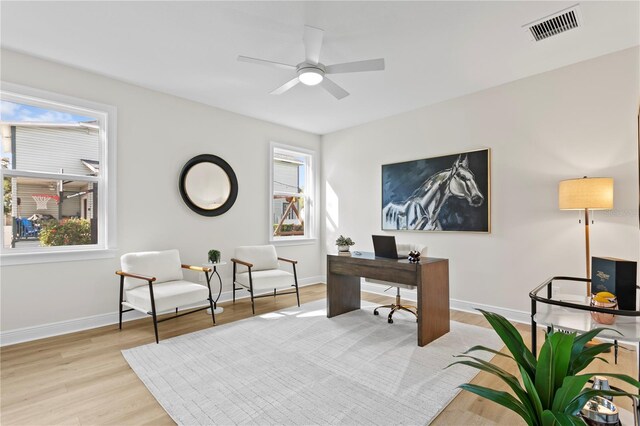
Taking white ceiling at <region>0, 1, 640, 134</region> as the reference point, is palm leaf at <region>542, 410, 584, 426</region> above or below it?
below

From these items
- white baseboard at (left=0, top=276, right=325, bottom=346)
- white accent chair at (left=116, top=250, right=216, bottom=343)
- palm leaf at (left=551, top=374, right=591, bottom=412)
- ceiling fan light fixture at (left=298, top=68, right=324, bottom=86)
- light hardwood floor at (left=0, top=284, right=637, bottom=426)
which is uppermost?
ceiling fan light fixture at (left=298, top=68, right=324, bottom=86)

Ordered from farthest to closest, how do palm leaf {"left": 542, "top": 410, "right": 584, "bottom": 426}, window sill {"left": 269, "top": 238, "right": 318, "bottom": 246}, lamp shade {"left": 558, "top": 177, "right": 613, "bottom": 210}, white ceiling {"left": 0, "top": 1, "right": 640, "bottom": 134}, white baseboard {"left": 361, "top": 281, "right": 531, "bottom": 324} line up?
window sill {"left": 269, "top": 238, "right": 318, "bottom": 246}, white baseboard {"left": 361, "top": 281, "right": 531, "bottom": 324}, lamp shade {"left": 558, "top": 177, "right": 613, "bottom": 210}, white ceiling {"left": 0, "top": 1, "right": 640, "bottom": 134}, palm leaf {"left": 542, "top": 410, "right": 584, "bottom": 426}

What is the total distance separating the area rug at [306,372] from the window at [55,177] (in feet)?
4.89

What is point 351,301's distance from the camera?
4027mm

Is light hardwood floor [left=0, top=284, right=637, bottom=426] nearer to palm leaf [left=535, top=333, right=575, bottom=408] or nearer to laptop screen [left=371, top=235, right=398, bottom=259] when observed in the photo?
palm leaf [left=535, top=333, right=575, bottom=408]

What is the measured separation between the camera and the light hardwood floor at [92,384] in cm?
194

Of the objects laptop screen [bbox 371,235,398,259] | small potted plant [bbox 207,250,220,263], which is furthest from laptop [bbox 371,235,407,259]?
small potted plant [bbox 207,250,220,263]

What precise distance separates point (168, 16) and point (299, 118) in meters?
2.65

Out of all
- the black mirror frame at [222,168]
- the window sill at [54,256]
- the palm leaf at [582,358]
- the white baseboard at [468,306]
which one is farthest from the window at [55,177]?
the palm leaf at [582,358]

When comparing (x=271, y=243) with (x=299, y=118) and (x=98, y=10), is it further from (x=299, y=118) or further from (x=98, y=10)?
(x=98, y=10)

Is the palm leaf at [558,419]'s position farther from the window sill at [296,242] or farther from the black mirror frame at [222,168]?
the window sill at [296,242]

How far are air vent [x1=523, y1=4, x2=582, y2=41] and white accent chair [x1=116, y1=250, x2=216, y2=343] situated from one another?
153 inches

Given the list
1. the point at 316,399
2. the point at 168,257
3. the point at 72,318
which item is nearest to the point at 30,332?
the point at 72,318

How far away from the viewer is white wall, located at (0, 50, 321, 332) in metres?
3.17
